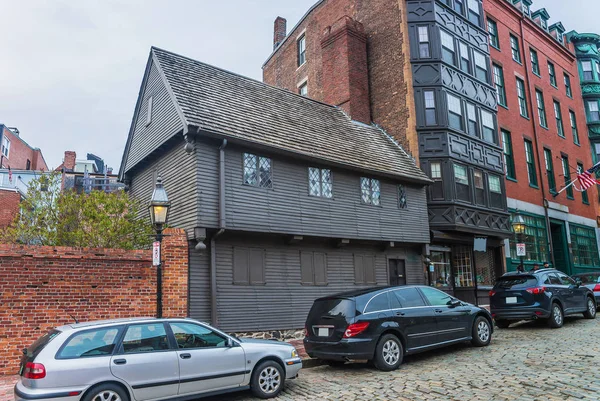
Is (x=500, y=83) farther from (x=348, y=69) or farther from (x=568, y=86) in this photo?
(x=568, y=86)

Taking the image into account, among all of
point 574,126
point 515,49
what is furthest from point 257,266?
point 574,126

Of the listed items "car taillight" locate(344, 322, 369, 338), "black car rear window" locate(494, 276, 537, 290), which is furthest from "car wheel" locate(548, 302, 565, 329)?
"car taillight" locate(344, 322, 369, 338)

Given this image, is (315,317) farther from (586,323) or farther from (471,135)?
(471,135)

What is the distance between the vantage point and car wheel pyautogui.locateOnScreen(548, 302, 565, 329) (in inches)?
536

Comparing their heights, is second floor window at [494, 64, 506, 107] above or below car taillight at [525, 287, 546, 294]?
above

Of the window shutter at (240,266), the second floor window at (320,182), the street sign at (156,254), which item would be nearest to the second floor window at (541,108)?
the second floor window at (320,182)

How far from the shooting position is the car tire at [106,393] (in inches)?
247

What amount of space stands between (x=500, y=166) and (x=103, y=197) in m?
17.8

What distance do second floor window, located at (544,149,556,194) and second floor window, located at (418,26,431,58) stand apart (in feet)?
36.8

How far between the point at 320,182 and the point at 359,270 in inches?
133

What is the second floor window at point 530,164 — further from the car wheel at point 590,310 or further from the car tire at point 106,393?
the car tire at point 106,393

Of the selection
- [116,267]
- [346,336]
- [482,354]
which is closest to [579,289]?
[482,354]

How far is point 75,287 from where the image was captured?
410 inches

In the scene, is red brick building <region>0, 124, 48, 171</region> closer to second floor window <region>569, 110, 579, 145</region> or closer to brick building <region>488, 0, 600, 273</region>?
brick building <region>488, 0, 600, 273</region>
